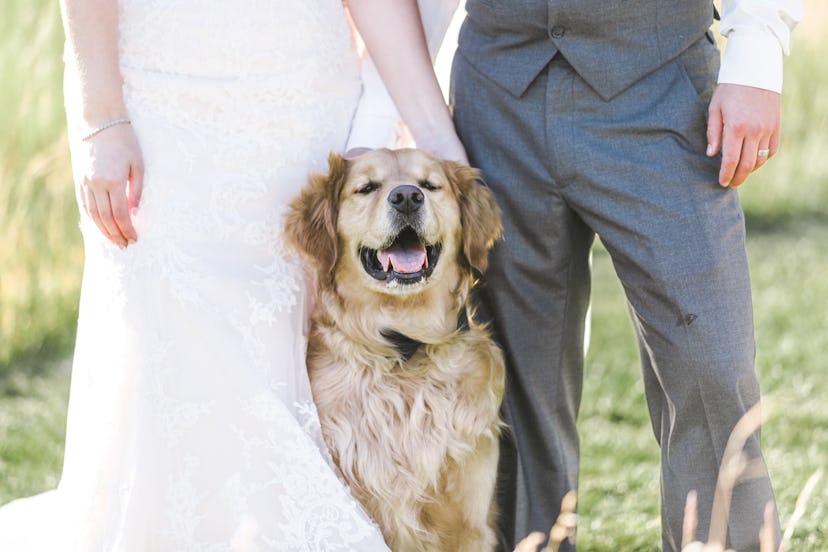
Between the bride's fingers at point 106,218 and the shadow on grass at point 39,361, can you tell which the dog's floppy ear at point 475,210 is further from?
the shadow on grass at point 39,361

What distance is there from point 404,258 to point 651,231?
714 millimetres

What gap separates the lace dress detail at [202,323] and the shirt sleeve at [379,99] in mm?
306

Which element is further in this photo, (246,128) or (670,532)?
(670,532)

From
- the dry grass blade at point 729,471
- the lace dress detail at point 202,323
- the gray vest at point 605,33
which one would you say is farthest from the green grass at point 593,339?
the gray vest at point 605,33

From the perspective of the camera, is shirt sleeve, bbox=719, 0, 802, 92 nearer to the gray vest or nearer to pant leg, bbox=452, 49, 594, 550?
the gray vest

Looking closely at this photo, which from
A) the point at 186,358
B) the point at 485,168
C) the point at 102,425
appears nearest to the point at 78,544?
the point at 102,425

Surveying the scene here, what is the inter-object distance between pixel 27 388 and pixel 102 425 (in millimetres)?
2657

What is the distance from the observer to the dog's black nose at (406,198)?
285 centimetres

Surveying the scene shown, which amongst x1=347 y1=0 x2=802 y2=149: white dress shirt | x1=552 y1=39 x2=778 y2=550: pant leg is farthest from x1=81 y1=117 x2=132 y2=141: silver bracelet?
x1=347 y1=0 x2=802 y2=149: white dress shirt

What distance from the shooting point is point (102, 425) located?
2.73m

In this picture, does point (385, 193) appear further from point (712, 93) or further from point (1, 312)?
point (1, 312)

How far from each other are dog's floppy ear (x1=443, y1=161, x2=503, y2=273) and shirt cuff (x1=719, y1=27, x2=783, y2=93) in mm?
701

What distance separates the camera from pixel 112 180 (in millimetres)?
2557

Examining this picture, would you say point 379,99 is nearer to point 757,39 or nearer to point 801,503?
point 757,39
